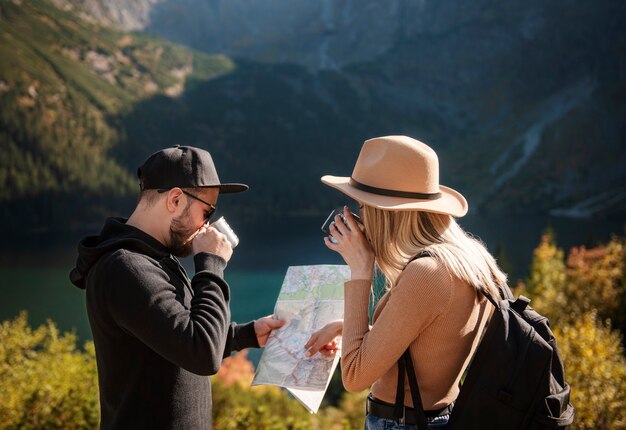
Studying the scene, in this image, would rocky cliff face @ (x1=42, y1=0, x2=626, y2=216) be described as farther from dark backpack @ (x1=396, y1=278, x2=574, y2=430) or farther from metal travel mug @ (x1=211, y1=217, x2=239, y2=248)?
metal travel mug @ (x1=211, y1=217, x2=239, y2=248)

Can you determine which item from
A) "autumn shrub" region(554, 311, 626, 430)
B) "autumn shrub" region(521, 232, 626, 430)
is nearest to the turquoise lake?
"autumn shrub" region(521, 232, 626, 430)

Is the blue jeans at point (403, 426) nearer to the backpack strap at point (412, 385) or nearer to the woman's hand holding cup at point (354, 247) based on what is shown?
the backpack strap at point (412, 385)

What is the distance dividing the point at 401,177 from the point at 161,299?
1.05 metres

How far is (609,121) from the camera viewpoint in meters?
131

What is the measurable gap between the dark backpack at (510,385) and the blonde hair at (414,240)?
0.17 m

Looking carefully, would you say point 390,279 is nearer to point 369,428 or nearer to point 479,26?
point 369,428

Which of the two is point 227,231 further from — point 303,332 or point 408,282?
point 408,282

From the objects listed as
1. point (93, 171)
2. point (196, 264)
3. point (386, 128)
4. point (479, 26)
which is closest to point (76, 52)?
point (93, 171)

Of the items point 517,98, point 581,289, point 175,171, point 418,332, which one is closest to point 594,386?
point 418,332

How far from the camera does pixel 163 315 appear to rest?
1.86 metres

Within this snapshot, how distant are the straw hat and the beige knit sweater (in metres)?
0.33

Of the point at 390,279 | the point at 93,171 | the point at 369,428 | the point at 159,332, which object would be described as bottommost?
the point at 93,171

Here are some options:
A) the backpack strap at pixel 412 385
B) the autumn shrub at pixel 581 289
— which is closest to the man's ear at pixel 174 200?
the backpack strap at pixel 412 385

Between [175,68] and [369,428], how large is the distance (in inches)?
7298
